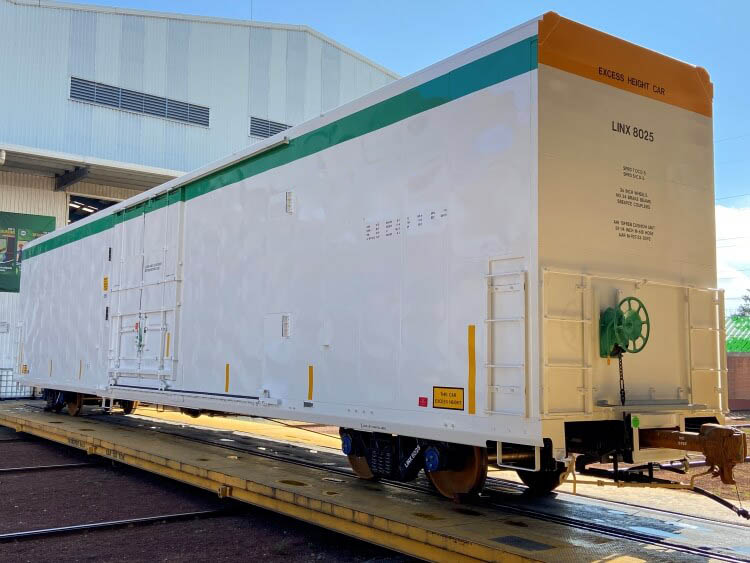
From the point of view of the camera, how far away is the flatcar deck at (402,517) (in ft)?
16.1

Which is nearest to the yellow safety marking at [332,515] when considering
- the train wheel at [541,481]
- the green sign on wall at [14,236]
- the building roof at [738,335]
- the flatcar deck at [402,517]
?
the flatcar deck at [402,517]

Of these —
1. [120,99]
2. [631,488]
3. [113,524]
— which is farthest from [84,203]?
[631,488]

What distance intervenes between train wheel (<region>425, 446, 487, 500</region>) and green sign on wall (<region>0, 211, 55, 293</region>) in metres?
21.0

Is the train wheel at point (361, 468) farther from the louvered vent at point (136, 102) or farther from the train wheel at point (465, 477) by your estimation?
the louvered vent at point (136, 102)

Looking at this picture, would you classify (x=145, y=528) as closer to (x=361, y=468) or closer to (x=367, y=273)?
(x=361, y=468)

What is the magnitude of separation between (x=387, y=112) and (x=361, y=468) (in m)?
3.71

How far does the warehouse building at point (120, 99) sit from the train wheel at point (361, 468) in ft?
58.8

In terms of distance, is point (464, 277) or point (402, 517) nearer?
point (402, 517)

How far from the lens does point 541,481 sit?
7102mm

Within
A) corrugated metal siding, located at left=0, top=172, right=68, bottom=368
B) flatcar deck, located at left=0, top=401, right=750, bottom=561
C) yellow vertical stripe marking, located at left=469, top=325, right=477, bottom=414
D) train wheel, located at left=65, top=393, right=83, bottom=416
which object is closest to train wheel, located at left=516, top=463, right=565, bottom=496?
flatcar deck, located at left=0, top=401, right=750, bottom=561

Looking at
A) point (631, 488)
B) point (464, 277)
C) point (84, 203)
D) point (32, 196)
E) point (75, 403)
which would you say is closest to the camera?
point (464, 277)

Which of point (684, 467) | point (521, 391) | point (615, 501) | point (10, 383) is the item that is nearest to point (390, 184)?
point (521, 391)

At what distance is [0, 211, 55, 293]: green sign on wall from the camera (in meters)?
23.7

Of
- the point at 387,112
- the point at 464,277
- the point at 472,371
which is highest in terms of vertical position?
the point at 387,112
